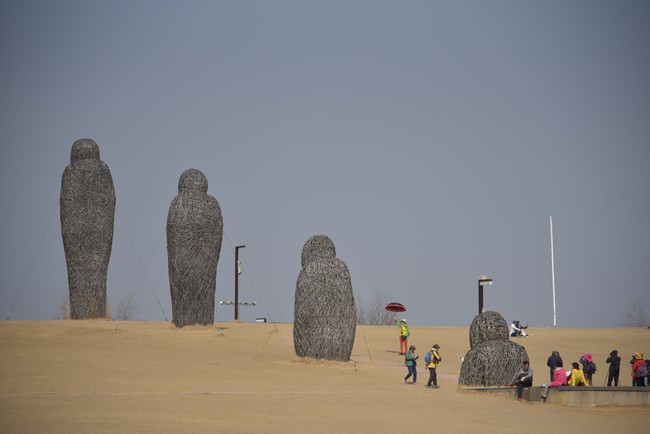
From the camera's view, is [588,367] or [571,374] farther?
[588,367]

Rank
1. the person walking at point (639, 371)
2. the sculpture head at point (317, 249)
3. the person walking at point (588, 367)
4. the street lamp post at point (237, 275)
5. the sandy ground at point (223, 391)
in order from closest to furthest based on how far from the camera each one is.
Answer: the sandy ground at point (223, 391)
the person walking at point (639, 371)
the person walking at point (588, 367)
the sculpture head at point (317, 249)
the street lamp post at point (237, 275)

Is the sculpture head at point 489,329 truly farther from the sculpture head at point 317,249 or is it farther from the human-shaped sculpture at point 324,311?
the sculpture head at point 317,249

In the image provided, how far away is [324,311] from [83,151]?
12.7 meters

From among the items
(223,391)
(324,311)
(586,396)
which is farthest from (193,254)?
(586,396)

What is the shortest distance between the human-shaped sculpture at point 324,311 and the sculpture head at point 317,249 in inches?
75.3

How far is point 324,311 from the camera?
970 inches

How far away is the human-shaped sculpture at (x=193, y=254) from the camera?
96.9 feet

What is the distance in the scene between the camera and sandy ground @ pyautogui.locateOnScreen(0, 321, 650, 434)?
15992mm

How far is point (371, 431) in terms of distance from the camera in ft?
51.5

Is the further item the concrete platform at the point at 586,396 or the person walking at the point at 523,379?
the person walking at the point at 523,379

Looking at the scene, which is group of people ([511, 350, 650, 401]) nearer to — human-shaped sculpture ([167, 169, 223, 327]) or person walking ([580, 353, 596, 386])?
person walking ([580, 353, 596, 386])

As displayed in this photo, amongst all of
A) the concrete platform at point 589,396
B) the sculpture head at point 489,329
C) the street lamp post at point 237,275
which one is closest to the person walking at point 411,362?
the sculpture head at point 489,329

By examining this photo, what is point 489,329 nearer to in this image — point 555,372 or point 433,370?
point 433,370

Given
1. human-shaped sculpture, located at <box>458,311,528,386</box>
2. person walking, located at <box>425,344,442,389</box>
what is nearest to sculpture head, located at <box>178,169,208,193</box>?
person walking, located at <box>425,344,442,389</box>
